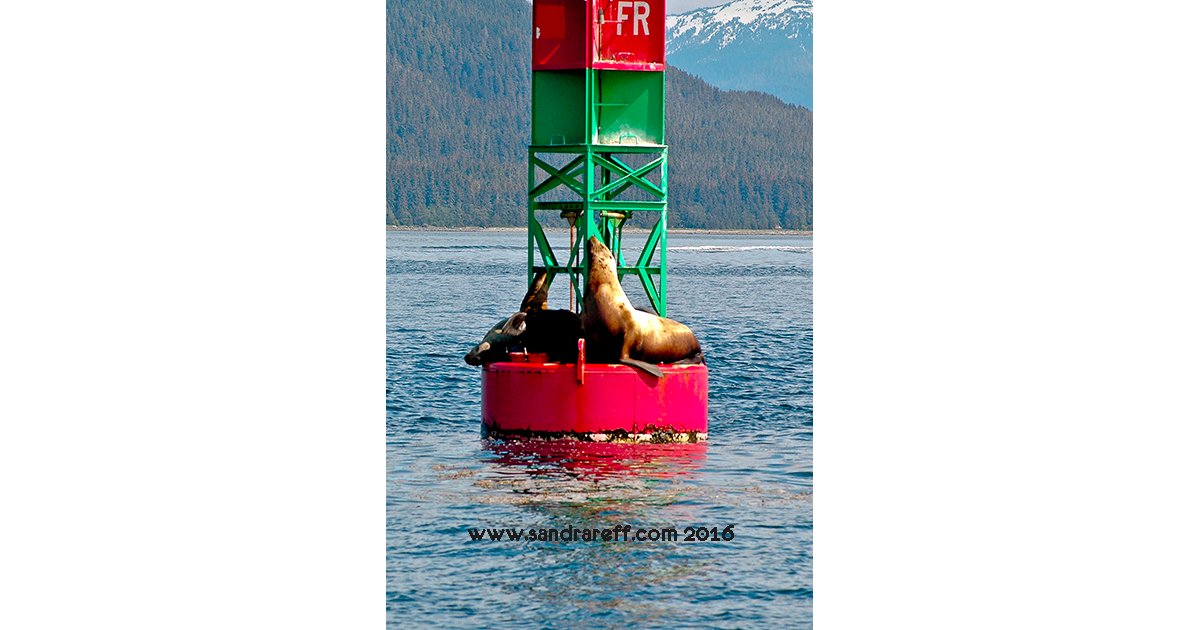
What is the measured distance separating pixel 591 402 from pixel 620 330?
1.21 metres

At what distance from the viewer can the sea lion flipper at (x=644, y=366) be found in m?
26.0

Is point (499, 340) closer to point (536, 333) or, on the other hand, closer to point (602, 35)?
point (536, 333)

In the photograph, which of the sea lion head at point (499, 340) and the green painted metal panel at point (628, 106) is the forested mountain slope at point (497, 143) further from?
the sea lion head at point (499, 340)

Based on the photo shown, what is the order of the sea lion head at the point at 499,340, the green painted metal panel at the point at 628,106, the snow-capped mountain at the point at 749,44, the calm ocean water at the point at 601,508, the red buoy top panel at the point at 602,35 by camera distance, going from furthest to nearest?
the snow-capped mountain at the point at 749,44 < the sea lion head at the point at 499,340 < the green painted metal panel at the point at 628,106 < the red buoy top panel at the point at 602,35 < the calm ocean water at the point at 601,508

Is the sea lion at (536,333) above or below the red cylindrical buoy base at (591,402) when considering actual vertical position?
above

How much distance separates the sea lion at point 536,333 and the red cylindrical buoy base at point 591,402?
56 centimetres

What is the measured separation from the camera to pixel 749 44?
33375 millimetres

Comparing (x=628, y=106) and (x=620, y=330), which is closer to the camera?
(x=620, y=330)

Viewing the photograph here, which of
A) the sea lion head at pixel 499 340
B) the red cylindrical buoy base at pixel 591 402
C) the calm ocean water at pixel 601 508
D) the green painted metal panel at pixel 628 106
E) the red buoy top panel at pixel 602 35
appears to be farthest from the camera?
the sea lion head at pixel 499 340

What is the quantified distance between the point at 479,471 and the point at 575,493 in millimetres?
1838

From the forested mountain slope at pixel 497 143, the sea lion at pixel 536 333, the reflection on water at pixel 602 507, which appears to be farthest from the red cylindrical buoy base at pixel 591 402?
the forested mountain slope at pixel 497 143

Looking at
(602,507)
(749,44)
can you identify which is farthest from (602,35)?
(749,44)

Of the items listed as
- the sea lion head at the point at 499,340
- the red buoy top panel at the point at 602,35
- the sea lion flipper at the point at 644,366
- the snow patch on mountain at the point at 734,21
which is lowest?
the sea lion flipper at the point at 644,366

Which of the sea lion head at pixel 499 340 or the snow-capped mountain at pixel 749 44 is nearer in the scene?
the sea lion head at pixel 499 340
